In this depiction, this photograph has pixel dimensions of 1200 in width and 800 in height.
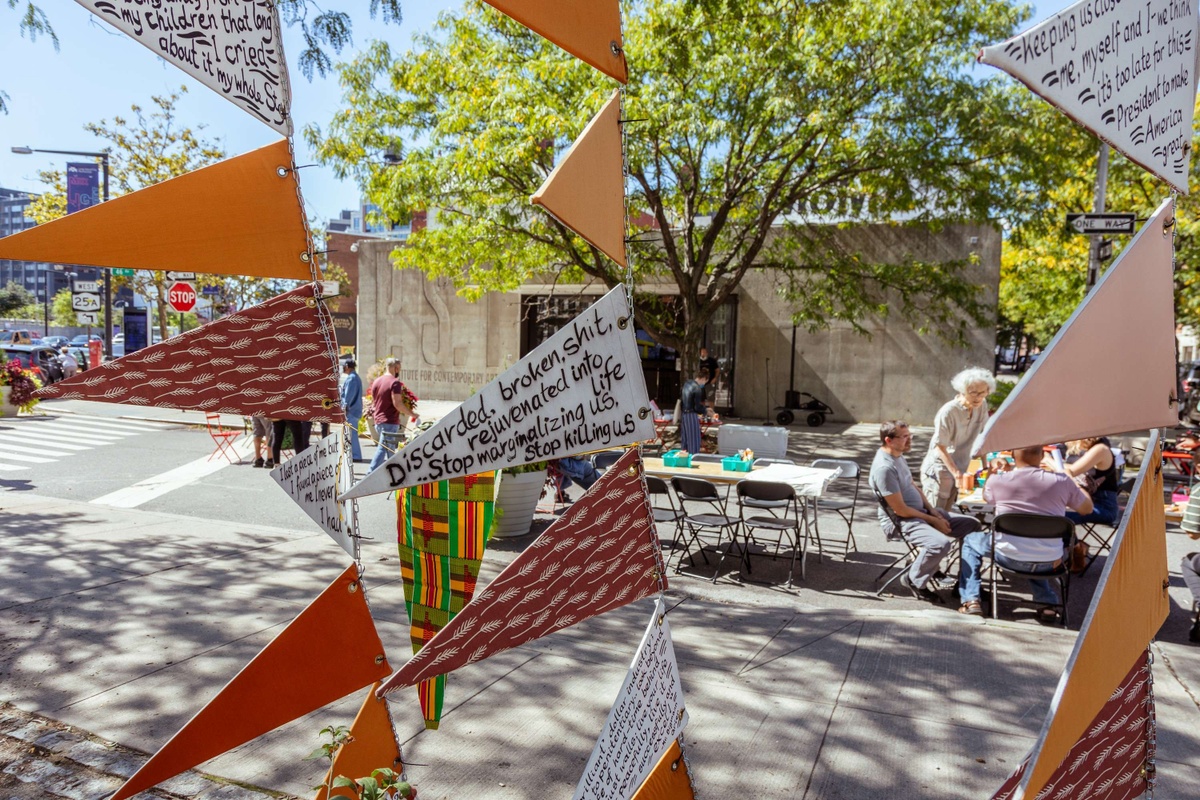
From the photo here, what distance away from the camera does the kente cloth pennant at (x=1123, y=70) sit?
Result: 1.94 metres

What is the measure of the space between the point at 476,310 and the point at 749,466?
632 inches

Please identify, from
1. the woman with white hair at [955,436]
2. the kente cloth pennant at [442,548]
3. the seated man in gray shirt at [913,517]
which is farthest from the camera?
the woman with white hair at [955,436]

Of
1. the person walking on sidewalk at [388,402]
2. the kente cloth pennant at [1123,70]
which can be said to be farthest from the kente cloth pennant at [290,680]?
the person walking on sidewalk at [388,402]

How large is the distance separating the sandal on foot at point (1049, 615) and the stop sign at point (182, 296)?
48.9ft

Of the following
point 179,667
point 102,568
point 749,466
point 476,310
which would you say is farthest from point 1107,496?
point 476,310

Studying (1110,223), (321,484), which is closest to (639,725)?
(321,484)

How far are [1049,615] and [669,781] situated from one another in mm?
4372

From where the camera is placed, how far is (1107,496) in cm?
752

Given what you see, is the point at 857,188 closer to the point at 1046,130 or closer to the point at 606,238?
the point at 1046,130

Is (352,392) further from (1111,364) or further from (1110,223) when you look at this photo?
(1111,364)

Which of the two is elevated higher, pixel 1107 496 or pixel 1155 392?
pixel 1155 392

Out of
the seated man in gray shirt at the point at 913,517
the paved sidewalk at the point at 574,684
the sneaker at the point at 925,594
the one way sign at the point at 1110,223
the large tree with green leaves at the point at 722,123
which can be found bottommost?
the sneaker at the point at 925,594

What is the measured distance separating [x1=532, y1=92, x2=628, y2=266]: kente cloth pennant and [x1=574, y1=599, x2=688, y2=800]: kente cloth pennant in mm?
1185

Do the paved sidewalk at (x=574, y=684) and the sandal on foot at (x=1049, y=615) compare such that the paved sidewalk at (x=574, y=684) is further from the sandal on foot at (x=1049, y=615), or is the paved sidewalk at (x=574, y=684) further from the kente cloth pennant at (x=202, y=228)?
the kente cloth pennant at (x=202, y=228)
